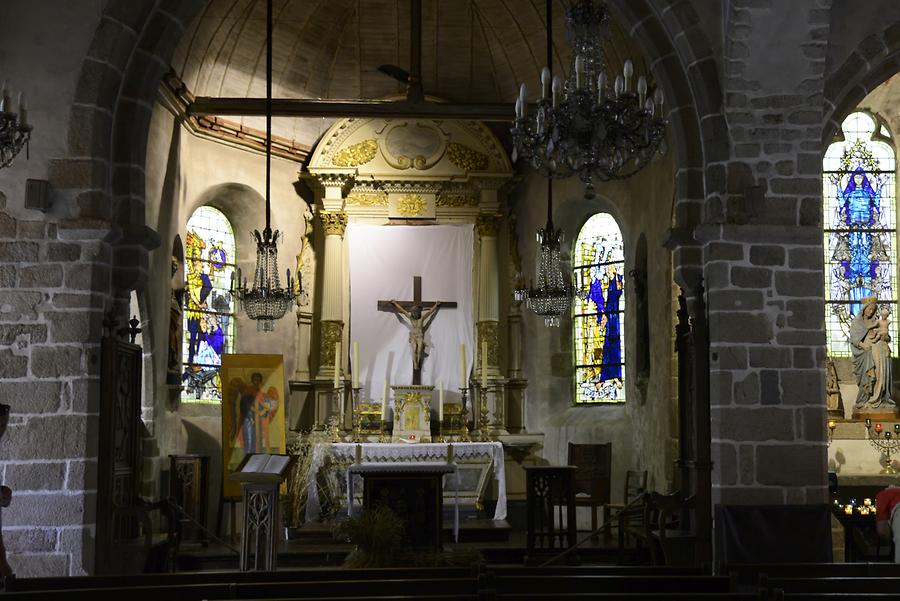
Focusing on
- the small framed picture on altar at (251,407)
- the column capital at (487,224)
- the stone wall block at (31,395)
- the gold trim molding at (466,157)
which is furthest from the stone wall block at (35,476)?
the gold trim molding at (466,157)

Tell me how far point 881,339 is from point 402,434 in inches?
222

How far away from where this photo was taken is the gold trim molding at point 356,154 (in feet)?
48.3

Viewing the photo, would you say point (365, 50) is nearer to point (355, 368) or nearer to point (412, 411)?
point (355, 368)

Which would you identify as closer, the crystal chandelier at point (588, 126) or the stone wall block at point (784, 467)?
the crystal chandelier at point (588, 126)

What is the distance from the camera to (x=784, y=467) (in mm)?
8195

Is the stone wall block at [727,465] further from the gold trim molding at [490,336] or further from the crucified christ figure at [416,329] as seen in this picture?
the crucified christ figure at [416,329]

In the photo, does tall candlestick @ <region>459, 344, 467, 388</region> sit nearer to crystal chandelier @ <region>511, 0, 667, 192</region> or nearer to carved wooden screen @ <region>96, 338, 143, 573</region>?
carved wooden screen @ <region>96, 338, 143, 573</region>

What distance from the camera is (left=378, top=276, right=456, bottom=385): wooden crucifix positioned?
14.6 m

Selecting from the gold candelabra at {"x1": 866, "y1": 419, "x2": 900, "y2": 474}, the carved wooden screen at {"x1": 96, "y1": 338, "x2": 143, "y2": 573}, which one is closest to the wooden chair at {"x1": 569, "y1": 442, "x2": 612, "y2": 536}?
the gold candelabra at {"x1": 866, "y1": 419, "x2": 900, "y2": 474}

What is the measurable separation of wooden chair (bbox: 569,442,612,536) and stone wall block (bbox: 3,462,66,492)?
6.23 meters

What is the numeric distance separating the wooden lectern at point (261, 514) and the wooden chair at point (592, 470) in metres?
5.06

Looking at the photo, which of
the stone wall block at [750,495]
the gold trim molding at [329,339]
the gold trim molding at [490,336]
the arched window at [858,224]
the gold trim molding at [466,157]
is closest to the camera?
the stone wall block at [750,495]

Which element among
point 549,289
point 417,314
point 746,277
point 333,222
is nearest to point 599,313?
point 549,289

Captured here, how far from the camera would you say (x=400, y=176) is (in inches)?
584
